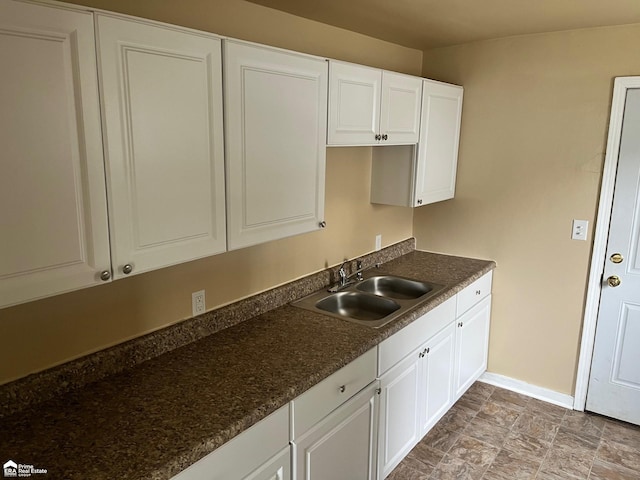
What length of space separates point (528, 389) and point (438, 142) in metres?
1.82

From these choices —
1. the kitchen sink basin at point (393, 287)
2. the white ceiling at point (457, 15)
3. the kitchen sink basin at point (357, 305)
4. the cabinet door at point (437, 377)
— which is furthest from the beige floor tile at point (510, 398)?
the white ceiling at point (457, 15)

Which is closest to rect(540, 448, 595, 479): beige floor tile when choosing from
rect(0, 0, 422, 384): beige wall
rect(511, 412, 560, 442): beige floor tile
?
rect(511, 412, 560, 442): beige floor tile

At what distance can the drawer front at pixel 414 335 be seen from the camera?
219cm

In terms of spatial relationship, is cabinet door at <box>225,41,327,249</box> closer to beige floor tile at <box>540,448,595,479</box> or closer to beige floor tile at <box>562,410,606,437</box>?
beige floor tile at <box>540,448,595,479</box>

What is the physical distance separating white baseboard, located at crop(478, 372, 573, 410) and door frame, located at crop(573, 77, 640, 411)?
68 millimetres

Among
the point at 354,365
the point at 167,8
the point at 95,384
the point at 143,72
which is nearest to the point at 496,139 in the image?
the point at 354,365

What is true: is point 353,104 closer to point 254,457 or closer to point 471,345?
point 254,457

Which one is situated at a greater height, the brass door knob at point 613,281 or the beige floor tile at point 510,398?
the brass door knob at point 613,281

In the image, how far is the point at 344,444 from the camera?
1.99 meters

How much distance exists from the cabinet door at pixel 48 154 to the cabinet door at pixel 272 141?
48 centimetres

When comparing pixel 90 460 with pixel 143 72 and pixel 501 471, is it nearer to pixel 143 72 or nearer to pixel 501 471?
pixel 143 72

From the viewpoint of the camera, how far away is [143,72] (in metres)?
1.35

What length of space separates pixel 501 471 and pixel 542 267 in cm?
131

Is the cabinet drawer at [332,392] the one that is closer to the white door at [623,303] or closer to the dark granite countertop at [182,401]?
the dark granite countertop at [182,401]
